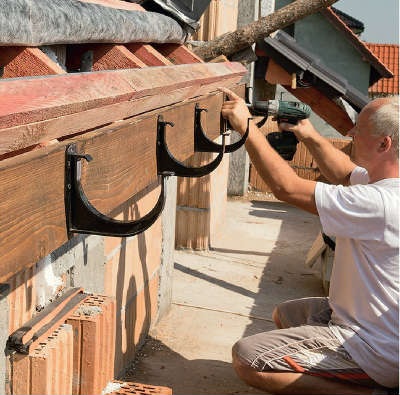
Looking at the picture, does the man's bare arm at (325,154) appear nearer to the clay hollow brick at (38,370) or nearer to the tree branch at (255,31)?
the tree branch at (255,31)

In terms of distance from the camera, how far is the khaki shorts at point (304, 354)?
12.7ft

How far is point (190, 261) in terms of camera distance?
8.95 metres

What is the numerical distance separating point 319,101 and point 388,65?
21.1m

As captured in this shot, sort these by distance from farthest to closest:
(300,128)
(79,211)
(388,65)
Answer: (388,65) → (300,128) → (79,211)

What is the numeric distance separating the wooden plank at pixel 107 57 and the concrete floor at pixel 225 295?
3.00m

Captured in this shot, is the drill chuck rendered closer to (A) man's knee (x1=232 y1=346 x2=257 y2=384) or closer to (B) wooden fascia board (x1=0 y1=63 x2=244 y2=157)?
(B) wooden fascia board (x1=0 y1=63 x2=244 y2=157)

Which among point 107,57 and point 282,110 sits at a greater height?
point 107,57

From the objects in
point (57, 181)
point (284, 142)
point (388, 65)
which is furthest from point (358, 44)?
point (57, 181)

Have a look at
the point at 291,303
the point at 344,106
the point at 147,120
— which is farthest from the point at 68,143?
the point at 344,106

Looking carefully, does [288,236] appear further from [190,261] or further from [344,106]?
[344,106]

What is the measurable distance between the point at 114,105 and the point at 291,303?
2855 mm

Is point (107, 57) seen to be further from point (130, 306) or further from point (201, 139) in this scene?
point (130, 306)

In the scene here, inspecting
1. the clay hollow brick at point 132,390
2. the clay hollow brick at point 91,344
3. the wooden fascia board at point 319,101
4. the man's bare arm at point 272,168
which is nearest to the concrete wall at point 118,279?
the clay hollow brick at point 91,344

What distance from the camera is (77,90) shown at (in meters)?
2.01
